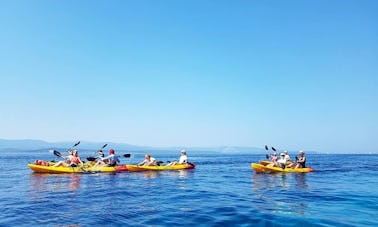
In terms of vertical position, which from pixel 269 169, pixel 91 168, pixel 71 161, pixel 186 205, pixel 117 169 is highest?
pixel 71 161

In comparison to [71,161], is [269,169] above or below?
below

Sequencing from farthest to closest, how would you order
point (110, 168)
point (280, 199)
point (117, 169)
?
point (117, 169), point (110, 168), point (280, 199)

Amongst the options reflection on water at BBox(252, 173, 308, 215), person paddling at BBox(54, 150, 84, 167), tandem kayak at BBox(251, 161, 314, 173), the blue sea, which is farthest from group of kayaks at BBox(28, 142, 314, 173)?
reflection on water at BBox(252, 173, 308, 215)

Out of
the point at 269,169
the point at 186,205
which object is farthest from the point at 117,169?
the point at 186,205

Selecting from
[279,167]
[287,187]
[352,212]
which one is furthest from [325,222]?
[279,167]

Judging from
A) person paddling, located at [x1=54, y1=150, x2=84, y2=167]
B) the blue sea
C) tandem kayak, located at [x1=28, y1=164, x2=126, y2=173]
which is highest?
person paddling, located at [x1=54, y1=150, x2=84, y2=167]

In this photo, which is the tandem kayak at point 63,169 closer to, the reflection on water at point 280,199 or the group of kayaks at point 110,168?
the group of kayaks at point 110,168

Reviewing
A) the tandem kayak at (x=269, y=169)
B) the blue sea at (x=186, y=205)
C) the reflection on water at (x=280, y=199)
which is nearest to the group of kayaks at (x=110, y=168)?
the tandem kayak at (x=269, y=169)

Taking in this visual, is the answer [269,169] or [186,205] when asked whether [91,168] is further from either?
[186,205]

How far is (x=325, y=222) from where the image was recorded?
39.7 ft

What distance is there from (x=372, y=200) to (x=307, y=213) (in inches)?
240

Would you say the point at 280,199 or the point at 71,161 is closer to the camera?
the point at 280,199

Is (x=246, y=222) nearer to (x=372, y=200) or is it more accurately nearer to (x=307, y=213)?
(x=307, y=213)

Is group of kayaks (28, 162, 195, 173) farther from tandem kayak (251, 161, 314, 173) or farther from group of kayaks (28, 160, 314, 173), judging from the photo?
tandem kayak (251, 161, 314, 173)
